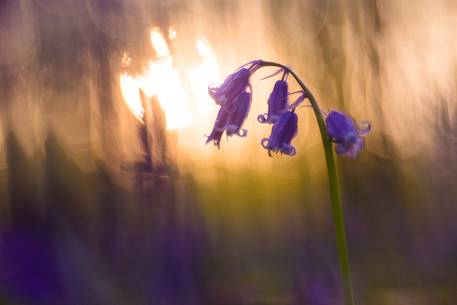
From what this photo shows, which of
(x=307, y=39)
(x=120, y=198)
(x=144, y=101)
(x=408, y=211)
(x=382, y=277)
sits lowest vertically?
(x=382, y=277)

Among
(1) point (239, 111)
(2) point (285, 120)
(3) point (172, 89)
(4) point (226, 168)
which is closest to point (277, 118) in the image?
(2) point (285, 120)

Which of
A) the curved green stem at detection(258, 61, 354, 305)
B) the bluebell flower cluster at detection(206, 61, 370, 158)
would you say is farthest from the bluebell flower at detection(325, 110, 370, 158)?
the curved green stem at detection(258, 61, 354, 305)

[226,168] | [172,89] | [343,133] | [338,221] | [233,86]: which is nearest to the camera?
[338,221]

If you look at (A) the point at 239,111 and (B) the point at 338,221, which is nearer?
(B) the point at 338,221

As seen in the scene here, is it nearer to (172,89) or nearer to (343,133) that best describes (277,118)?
(343,133)

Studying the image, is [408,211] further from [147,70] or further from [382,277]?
[147,70]

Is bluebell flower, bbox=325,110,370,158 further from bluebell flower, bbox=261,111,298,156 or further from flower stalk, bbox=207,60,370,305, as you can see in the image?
Answer: bluebell flower, bbox=261,111,298,156

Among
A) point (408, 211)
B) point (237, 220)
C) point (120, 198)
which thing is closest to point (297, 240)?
point (237, 220)
